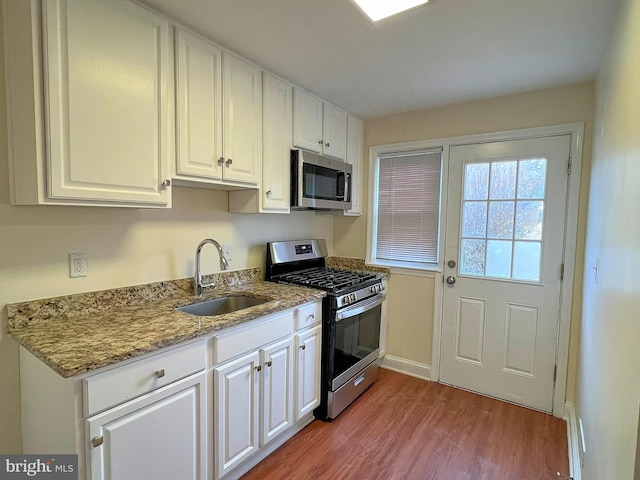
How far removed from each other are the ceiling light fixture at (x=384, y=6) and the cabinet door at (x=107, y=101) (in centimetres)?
95

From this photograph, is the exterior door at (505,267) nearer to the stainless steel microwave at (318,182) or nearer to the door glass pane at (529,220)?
the door glass pane at (529,220)

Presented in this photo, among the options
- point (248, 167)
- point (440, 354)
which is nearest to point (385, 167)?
point (248, 167)

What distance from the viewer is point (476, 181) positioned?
2.69 metres

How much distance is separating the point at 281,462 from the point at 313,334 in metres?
0.75

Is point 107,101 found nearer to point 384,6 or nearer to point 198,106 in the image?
point 198,106

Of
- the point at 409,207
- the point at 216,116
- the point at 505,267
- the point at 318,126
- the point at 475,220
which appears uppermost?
the point at 318,126

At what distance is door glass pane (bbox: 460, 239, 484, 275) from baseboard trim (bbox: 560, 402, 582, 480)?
1093mm

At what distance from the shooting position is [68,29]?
127cm

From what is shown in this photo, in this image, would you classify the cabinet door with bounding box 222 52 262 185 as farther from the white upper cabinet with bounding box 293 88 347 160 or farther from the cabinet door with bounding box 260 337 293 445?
the cabinet door with bounding box 260 337 293 445

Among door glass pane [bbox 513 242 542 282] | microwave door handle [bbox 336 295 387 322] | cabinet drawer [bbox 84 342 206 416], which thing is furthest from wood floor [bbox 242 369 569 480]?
door glass pane [bbox 513 242 542 282]

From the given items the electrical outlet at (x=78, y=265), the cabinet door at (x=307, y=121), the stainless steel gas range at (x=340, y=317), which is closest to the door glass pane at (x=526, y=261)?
the stainless steel gas range at (x=340, y=317)

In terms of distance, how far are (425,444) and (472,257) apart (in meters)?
1.44

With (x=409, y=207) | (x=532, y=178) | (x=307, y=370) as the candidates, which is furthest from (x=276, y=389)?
(x=532, y=178)

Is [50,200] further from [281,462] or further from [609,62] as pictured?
[609,62]
